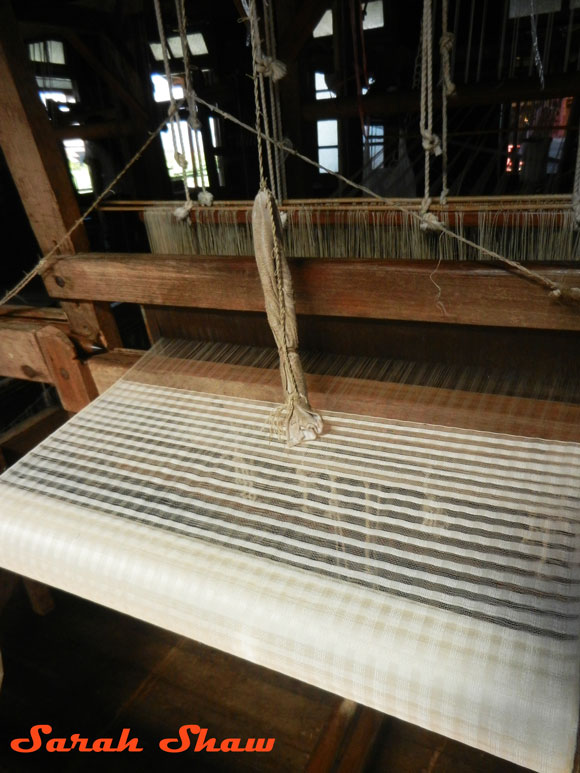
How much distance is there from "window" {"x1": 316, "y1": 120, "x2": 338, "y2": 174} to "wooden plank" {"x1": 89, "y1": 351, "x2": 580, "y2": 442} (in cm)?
420

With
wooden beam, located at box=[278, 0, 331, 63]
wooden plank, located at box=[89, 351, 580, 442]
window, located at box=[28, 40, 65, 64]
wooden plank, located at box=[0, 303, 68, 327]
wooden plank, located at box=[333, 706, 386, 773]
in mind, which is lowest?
wooden plank, located at box=[333, 706, 386, 773]

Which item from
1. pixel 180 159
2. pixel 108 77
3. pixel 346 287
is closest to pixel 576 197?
pixel 346 287

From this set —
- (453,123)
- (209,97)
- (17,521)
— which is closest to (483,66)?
(453,123)

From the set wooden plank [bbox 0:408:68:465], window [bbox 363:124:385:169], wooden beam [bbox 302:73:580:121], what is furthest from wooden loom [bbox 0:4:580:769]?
window [bbox 363:124:385:169]

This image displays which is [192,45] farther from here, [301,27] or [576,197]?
[576,197]

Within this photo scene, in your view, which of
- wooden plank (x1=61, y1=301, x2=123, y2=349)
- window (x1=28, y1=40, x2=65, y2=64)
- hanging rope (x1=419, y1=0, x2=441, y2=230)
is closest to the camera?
hanging rope (x1=419, y1=0, x2=441, y2=230)

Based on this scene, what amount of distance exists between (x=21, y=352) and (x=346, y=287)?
3.43ft

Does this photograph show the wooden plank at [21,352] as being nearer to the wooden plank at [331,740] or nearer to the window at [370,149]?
the wooden plank at [331,740]

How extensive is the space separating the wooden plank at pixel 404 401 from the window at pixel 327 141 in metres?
4.20

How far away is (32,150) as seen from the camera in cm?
132

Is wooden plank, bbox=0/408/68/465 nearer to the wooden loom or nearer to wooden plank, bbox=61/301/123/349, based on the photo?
the wooden loom

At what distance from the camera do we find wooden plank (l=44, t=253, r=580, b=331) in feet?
3.26

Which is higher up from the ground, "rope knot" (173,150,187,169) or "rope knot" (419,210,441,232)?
"rope knot" (173,150,187,169)
